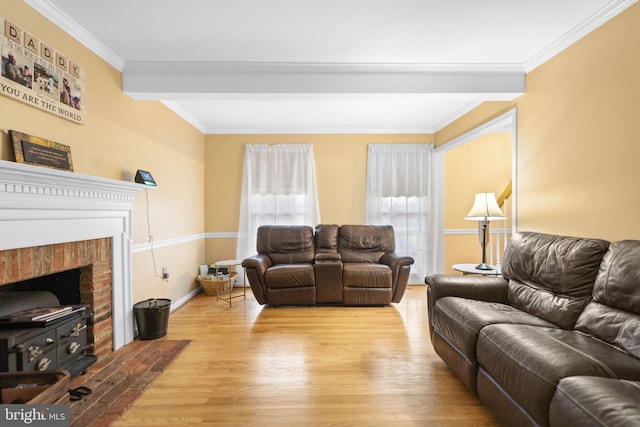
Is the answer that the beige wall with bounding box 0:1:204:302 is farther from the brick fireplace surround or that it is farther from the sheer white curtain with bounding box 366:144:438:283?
the sheer white curtain with bounding box 366:144:438:283

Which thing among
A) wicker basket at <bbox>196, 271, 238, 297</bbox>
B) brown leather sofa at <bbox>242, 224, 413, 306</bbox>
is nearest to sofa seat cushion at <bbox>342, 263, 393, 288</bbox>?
brown leather sofa at <bbox>242, 224, 413, 306</bbox>

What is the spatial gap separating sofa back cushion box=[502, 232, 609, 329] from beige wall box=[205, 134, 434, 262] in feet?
9.62

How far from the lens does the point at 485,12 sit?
2.21m

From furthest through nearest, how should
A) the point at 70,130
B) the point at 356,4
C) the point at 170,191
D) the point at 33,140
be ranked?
the point at 170,191, the point at 70,130, the point at 356,4, the point at 33,140

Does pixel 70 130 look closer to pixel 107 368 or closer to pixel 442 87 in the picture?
pixel 107 368

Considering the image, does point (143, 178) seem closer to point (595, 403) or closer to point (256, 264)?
point (256, 264)

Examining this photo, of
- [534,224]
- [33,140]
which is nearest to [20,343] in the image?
[33,140]

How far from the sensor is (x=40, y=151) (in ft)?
6.60

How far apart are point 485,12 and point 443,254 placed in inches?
144

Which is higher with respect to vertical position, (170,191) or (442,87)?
(442,87)

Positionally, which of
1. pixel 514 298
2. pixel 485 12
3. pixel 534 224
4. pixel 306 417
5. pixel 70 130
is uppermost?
pixel 485 12

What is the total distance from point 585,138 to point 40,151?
377 cm

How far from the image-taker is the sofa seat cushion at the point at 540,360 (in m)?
1.37

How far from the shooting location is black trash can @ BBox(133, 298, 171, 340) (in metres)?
2.95
